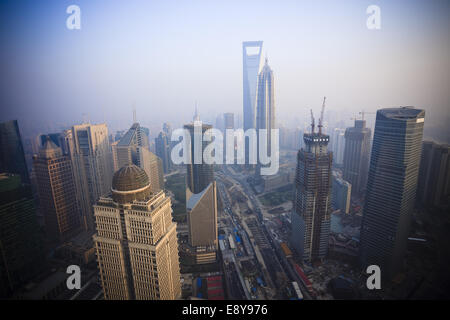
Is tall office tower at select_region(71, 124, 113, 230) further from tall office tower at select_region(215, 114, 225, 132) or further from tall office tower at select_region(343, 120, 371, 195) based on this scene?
tall office tower at select_region(215, 114, 225, 132)

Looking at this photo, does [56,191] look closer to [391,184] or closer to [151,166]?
[151,166]

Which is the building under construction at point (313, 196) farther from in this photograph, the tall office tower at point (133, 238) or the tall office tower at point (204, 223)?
the tall office tower at point (133, 238)

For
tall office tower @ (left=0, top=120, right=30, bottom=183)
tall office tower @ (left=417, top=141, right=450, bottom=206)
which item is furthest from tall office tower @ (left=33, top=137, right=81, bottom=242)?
tall office tower @ (left=417, top=141, right=450, bottom=206)

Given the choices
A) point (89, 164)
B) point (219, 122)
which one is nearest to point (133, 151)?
point (89, 164)

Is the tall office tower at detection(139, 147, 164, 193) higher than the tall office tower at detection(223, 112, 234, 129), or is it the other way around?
the tall office tower at detection(223, 112, 234, 129)

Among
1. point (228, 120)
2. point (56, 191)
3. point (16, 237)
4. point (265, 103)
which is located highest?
point (265, 103)

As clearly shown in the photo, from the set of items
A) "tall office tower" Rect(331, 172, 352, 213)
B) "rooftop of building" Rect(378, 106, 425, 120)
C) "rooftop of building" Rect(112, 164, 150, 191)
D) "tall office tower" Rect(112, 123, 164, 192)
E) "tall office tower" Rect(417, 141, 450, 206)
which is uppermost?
"rooftop of building" Rect(378, 106, 425, 120)

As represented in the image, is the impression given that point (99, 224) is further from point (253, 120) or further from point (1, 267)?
point (253, 120)
